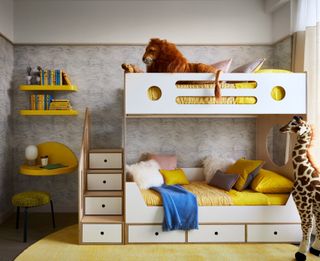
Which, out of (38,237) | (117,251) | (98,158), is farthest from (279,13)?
(38,237)

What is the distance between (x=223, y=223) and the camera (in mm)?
3500

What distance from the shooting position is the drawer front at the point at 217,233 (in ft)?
11.5

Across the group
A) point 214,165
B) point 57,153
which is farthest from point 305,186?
point 57,153

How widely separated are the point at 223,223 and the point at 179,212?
1.47 feet

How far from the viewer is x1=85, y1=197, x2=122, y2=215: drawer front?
3.69 meters

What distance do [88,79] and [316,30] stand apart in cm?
268

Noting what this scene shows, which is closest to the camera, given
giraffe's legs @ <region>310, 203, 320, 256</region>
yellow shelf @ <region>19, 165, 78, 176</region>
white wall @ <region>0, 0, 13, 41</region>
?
giraffe's legs @ <region>310, 203, 320, 256</region>

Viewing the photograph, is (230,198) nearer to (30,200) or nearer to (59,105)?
(30,200)

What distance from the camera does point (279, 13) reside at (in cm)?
447

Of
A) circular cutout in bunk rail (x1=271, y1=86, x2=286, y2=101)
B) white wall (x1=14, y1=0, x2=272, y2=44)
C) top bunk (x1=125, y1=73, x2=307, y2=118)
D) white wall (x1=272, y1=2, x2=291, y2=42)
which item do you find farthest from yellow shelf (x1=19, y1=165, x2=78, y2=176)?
white wall (x1=272, y1=2, x2=291, y2=42)

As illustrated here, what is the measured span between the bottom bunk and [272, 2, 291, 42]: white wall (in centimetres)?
201

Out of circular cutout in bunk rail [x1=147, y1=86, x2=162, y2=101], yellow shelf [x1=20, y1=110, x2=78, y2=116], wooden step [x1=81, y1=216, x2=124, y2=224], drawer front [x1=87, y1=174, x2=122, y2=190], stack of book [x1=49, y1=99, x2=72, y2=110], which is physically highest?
circular cutout in bunk rail [x1=147, y1=86, x2=162, y2=101]

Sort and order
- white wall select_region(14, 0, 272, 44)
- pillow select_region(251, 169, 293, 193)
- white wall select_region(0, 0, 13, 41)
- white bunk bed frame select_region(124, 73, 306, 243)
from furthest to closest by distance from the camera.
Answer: white wall select_region(14, 0, 272, 44)
white wall select_region(0, 0, 13, 41)
pillow select_region(251, 169, 293, 193)
white bunk bed frame select_region(124, 73, 306, 243)

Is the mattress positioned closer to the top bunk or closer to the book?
the top bunk
